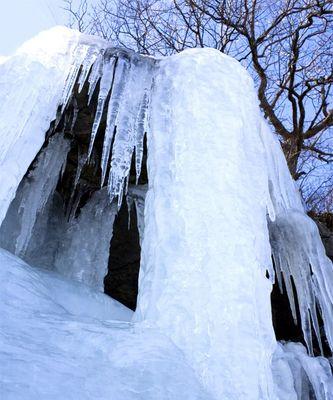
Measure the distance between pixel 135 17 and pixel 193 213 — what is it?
616 cm

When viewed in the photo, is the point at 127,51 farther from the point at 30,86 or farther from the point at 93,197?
the point at 93,197

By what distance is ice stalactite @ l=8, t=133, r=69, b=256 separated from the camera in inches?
136

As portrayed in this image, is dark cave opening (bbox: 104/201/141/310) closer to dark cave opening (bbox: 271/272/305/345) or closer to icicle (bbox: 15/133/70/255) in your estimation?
icicle (bbox: 15/133/70/255)

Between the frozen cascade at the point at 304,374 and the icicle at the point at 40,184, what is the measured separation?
1.68m

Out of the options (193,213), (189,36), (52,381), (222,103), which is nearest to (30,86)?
(222,103)

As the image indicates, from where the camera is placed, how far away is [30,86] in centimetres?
276

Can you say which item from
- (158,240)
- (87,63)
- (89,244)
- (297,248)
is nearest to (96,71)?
(87,63)

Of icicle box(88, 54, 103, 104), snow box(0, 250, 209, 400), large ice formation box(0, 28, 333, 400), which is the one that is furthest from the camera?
icicle box(88, 54, 103, 104)

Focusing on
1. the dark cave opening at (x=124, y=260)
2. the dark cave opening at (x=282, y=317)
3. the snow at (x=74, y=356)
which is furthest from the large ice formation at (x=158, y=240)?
the dark cave opening at (x=282, y=317)

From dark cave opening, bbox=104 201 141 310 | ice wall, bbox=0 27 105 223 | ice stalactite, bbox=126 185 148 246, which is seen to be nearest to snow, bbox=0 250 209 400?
→ ice wall, bbox=0 27 105 223

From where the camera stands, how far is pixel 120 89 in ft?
9.68

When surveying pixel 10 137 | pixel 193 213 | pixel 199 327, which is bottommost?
pixel 199 327

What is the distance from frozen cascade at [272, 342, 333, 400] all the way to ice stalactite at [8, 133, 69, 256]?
168 cm

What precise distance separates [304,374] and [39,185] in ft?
6.35
